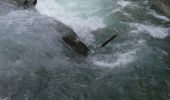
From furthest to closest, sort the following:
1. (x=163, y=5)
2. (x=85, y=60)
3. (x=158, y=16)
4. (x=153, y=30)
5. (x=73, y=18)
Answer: (x=163, y=5), (x=158, y=16), (x=73, y=18), (x=153, y=30), (x=85, y=60)

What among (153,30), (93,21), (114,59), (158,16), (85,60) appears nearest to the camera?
(85,60)

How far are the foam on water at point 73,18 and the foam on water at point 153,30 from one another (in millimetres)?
1546

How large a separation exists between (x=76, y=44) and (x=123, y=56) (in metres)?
1.74

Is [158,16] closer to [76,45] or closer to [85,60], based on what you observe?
[76,45]

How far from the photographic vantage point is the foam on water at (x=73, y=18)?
1124 cm

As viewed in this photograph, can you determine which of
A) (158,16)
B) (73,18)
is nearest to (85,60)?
(73,18)

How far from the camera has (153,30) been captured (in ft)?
38.9

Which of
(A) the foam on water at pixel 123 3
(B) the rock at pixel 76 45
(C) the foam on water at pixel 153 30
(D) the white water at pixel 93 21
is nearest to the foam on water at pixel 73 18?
(D) the white water at pixel 93 21

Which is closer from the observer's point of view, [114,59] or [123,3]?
[114,59]

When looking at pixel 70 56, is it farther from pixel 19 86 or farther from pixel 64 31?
pixel 19 86

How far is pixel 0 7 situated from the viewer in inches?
435

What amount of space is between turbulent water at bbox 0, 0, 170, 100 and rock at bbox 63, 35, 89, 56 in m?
0.20

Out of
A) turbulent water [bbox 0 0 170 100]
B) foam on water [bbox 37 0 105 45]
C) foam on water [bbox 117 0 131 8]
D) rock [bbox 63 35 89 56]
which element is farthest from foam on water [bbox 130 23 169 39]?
rock [bbox 63 35 89 56]

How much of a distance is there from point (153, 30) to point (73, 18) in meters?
3.74
